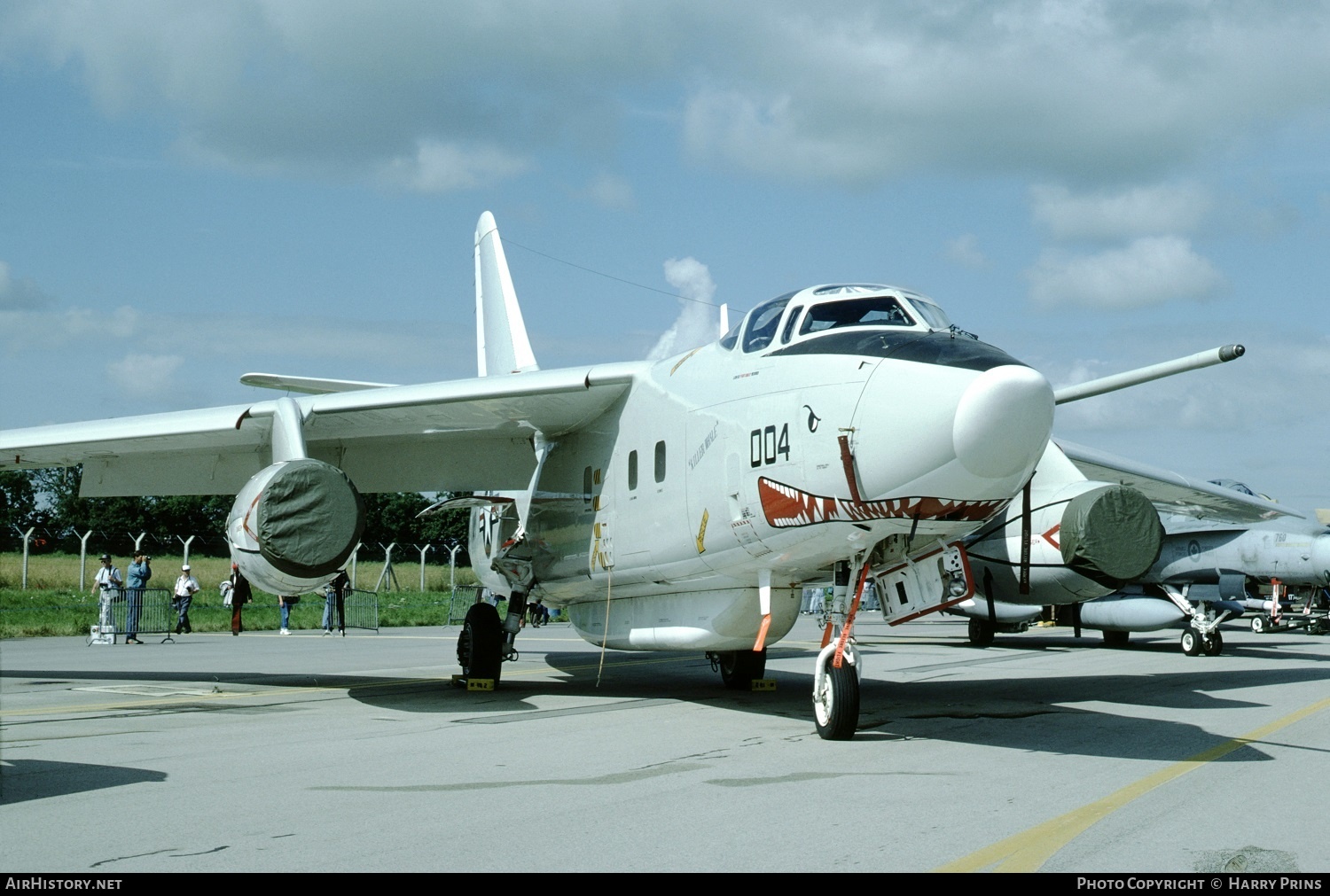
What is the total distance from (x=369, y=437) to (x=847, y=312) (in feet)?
21.2

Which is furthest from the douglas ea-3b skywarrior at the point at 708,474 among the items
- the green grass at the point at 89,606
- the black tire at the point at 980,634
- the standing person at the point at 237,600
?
the green grass at the point at 89,606

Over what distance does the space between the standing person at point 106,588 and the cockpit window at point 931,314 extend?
18.8 meters

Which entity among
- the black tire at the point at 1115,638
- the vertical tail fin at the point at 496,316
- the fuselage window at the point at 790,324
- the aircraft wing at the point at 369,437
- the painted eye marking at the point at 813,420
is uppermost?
the vertical tail fin at the point at 496,316

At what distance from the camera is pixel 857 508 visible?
7.65m

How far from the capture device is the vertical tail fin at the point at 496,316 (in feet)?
53.8

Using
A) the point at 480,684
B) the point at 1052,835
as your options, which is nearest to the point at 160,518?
the point at 480,684

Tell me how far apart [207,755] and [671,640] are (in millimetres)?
4056

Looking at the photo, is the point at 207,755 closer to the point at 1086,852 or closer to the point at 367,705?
the point at 367,705

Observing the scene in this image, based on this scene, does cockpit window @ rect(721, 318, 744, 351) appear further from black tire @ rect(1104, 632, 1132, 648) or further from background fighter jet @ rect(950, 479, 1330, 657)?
black tire @ rect(1104, 632, 1132, 648)

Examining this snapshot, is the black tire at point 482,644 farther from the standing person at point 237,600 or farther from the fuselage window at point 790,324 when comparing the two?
the standing person at point 237,600

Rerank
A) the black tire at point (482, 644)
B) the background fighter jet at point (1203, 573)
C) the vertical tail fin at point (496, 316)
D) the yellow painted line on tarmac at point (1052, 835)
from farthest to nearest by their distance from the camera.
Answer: the background fighter jet at point (1203, 573)
the vertical tail fin at point (496, 316)
the black tire at point (482, 644)
the yellow painted line on tarmac at point (1052, 835)

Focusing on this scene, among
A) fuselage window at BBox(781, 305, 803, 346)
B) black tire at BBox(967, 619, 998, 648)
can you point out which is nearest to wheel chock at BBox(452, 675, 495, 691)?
fuselage window at BBox(781, 305, 803, 346)

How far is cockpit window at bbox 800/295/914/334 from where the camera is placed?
27.2ft

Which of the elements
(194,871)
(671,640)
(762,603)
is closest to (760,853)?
(194,871)
